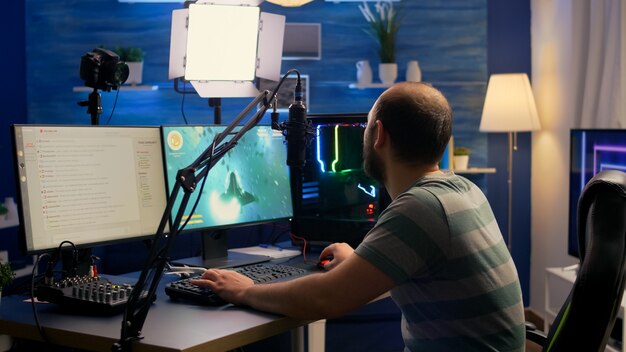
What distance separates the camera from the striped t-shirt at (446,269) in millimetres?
1595

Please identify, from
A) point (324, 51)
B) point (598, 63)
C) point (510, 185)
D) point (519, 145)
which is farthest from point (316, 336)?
point (519, 145)

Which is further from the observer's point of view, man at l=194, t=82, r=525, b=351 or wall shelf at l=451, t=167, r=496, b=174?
wall shelf at l=451, t=167, r=496, b=174

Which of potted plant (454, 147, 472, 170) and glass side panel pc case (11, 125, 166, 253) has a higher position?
glass side panel pc case (11, 125, 166, 253)

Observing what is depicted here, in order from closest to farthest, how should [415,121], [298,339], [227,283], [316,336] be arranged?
[415,121], [227,283], [316,336], [298,339]

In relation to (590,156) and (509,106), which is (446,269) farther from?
(509,106)

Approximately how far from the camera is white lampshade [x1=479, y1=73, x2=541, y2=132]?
173 inches

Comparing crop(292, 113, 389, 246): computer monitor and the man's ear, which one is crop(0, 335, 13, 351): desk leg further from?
crop(292, 113, 389, 246): computer monitor

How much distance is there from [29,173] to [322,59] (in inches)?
120

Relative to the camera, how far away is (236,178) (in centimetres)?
246

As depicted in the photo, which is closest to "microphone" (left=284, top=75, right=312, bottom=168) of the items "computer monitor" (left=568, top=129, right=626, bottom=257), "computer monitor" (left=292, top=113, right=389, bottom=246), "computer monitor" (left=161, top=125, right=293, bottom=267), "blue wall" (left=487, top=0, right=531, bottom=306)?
"computer monitor" (left=161, top=125, right=293, bottom=267)

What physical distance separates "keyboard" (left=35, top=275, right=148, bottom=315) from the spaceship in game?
0.58m

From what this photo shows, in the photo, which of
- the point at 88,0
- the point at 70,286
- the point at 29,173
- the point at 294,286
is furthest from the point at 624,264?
the point at 88,0

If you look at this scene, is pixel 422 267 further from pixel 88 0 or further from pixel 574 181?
pixel 88 0

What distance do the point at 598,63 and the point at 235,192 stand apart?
2.28 m
